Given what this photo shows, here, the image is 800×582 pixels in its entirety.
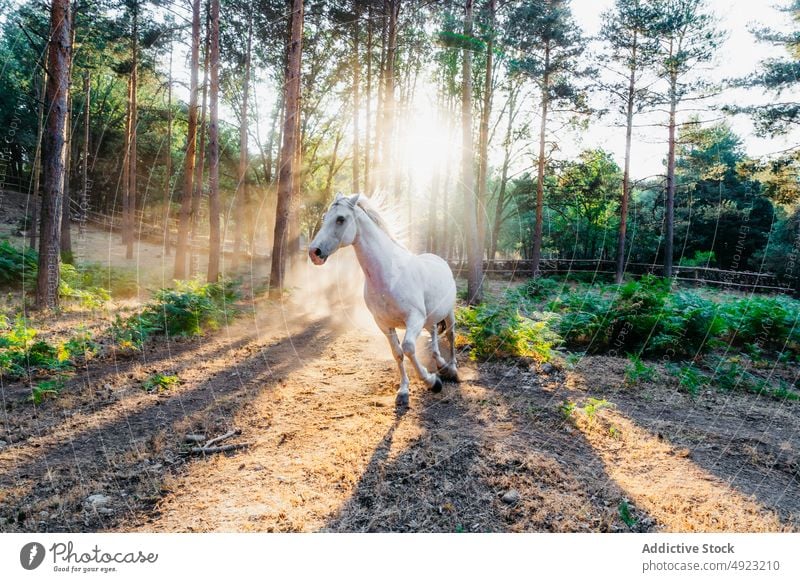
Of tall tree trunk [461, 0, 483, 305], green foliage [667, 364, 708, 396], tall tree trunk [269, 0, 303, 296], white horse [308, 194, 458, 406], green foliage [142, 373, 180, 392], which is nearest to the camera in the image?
white horse [308, 194, 458, 406]

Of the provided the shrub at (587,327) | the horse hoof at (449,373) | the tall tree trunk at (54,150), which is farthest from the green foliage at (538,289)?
the tall tree trunk at (54,150)

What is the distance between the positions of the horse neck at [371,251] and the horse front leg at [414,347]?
69 cm

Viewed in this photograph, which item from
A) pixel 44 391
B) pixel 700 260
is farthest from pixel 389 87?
pixel 44 391

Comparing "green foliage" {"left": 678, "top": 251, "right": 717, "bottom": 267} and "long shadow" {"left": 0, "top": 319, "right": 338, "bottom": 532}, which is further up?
"green foliage" {"left": 678, "top": 251, "right": 717, "bottom": 267}

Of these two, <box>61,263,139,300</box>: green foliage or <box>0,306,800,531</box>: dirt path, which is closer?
<box>0,306,800,531</box>: dirt path

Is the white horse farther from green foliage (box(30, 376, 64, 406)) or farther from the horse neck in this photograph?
green foliage (box(30, 376, 64, 406))

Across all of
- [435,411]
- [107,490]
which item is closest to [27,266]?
[107,490]

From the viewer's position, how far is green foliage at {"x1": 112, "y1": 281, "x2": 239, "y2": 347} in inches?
306

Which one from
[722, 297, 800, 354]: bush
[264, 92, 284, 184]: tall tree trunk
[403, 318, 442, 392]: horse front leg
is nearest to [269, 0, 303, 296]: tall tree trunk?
[403, 318, 442, 392]: horse front leg

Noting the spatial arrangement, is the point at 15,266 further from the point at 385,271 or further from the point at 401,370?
the point at 401,370

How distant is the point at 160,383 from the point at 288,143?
879 centimetres

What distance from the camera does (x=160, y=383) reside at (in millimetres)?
5969

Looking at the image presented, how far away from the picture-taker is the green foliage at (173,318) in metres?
7.78

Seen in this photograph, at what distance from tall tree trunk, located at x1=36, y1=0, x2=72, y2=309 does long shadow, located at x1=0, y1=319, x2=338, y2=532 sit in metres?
7.68
